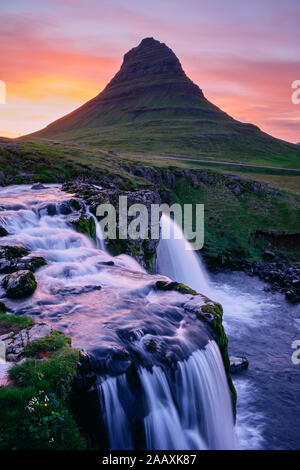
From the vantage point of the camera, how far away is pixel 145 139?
144 m

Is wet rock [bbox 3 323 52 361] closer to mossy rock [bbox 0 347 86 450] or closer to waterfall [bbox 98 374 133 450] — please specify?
mossy rock [bbox 0 347 86 450]

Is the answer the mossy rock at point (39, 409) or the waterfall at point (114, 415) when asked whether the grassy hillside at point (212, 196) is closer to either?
the mossy rock at point (39, 409)

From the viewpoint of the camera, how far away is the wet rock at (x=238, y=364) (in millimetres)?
20953

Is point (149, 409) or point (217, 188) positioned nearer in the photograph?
point (149, 409)

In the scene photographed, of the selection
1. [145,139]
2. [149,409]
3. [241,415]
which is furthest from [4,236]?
[145,139]

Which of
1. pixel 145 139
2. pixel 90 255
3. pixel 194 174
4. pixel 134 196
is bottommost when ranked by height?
pixel 90 255

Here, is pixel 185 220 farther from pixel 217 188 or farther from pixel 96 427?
pixel 96 427

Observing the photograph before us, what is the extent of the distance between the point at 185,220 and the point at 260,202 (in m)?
14.8

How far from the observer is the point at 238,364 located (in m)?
21.2

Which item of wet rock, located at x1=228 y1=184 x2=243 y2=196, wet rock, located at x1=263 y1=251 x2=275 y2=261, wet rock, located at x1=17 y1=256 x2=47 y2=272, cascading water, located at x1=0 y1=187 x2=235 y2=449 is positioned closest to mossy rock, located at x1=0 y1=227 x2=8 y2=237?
cascading water, located at x1=0 y1=187 x2=235 y2=449

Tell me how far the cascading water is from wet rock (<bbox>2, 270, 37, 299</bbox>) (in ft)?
1.45

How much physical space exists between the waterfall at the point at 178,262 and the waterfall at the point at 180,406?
2040 centimetres

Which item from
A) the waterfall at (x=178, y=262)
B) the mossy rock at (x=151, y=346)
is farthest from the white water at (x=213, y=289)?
the mossy rock at (x=151, y=346)

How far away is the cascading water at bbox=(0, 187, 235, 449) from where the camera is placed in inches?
431
